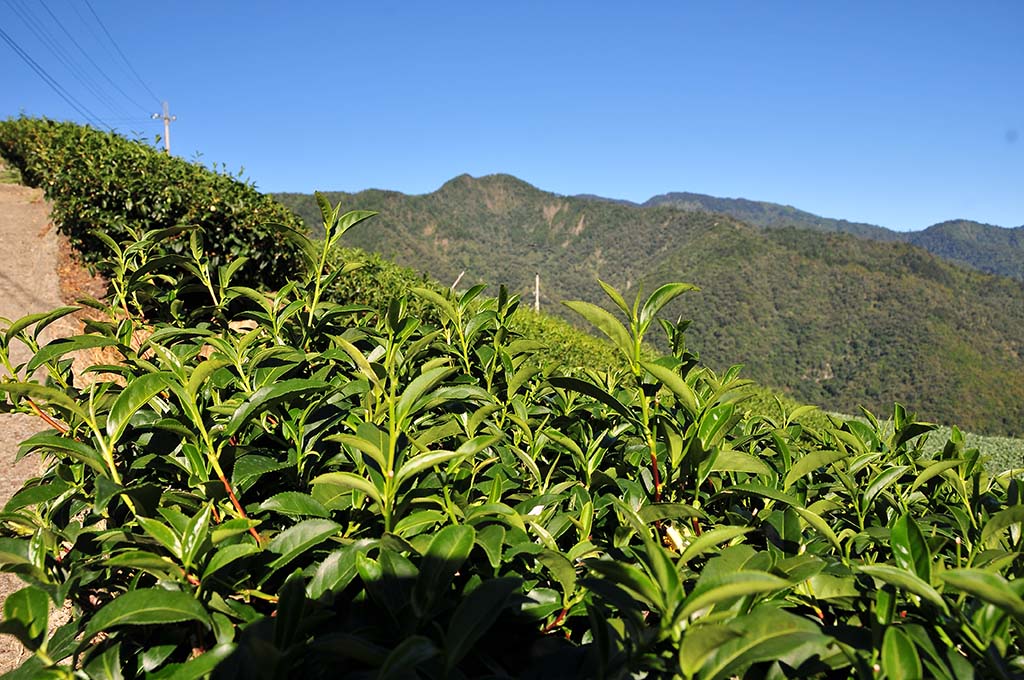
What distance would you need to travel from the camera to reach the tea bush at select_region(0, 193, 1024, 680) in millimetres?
720

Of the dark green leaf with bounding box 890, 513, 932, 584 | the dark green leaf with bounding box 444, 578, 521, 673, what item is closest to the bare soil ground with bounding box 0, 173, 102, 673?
the dark green leaf with bounding box 444, 578, 521, 673

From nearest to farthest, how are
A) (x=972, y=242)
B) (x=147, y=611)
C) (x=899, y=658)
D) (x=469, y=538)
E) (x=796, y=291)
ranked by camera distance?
(x=899, y=658) → (x=147, y=611) → (x=469, y=538) → (x=796, y=291) → (x=972, y=242)

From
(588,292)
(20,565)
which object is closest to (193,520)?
(20,565)

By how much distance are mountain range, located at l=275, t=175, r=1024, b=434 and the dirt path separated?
2801 centimetres

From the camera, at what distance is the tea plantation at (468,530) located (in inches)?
28.5

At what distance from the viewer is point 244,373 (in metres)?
1.28

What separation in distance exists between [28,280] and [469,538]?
9.88 m

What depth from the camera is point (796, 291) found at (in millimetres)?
78438

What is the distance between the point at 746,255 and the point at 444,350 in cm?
9159

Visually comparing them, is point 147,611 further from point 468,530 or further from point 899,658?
point 899,658

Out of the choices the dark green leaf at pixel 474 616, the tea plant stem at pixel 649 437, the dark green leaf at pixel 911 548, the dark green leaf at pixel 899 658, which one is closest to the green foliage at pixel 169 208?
the tea plant stem at pixel 649 437

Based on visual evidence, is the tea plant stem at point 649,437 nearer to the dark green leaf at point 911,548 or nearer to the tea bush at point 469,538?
the tea bush at point 469,538

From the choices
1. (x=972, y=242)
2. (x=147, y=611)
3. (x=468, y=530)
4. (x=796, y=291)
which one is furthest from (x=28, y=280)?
(x=972, y=242)

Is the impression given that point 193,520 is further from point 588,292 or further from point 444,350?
point 588,292
